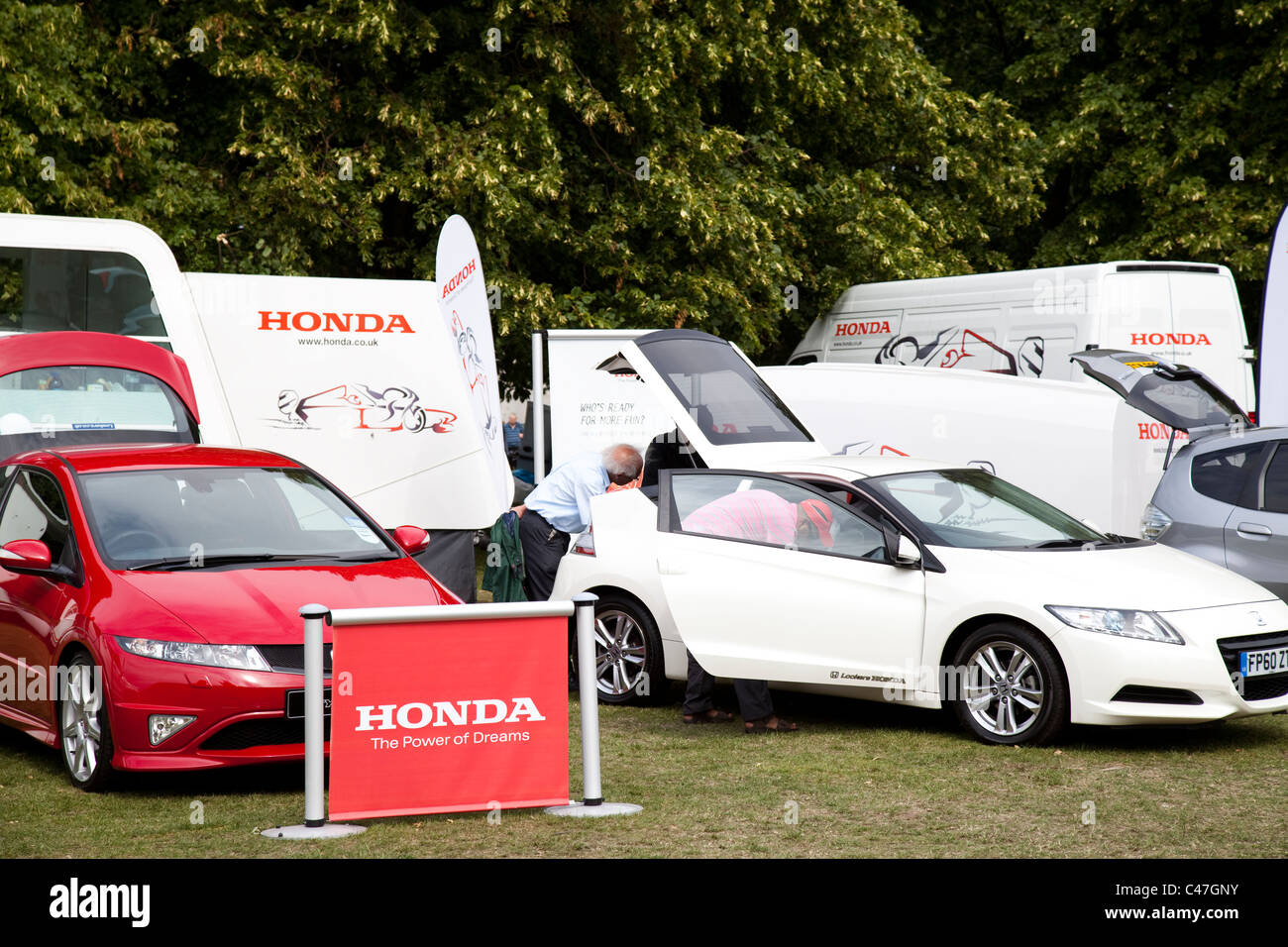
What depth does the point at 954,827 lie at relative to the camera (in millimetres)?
6129

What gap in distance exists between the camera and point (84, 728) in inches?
272

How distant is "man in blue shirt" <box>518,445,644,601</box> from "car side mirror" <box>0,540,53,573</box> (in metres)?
4.06

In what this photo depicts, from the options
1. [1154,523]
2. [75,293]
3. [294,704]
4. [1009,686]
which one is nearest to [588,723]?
[294,704]

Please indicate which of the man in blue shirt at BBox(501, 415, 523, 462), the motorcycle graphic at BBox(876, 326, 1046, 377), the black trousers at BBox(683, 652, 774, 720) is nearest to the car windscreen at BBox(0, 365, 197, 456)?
the black trousers at BBox(683, 652, 774, 720)

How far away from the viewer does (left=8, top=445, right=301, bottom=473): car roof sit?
25.6 feet

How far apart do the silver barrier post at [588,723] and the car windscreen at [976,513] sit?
8.66 ft

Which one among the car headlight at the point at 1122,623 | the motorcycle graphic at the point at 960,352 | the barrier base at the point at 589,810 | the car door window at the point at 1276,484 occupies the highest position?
the motorcycle graphic at the point at 960,352

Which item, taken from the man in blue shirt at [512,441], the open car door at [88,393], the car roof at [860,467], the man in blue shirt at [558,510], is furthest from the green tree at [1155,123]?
the open car door at [88,393]

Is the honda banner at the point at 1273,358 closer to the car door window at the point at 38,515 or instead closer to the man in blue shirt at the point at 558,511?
the man in blue shirt at the point at 558,511

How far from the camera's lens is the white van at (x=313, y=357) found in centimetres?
1177

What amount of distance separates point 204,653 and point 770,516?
3313 mm

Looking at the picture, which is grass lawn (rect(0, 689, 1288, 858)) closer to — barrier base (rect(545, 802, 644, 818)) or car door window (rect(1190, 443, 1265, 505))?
barrier base (rect(545, 802, 644, 818))

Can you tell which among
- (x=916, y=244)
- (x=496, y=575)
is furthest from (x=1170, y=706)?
(x=916, y=244)

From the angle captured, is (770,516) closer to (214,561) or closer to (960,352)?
(214,561)
